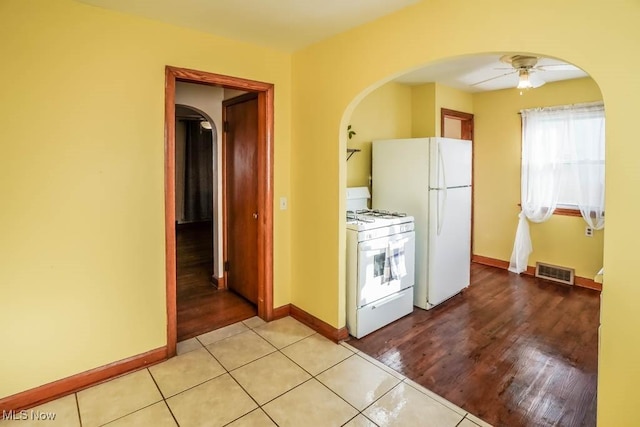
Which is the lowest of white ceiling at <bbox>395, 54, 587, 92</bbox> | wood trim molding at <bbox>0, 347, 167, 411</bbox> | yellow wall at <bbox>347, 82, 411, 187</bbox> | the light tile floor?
the light tile floor

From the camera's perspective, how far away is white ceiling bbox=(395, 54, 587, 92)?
3.46 meters

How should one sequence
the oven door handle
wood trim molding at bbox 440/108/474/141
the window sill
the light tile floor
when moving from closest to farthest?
the light tile floor → the oven door handle → the window sill → wood trim molding at bbox 440/108/474/141

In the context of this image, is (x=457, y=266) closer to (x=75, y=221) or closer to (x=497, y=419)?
(x=497, y=419)

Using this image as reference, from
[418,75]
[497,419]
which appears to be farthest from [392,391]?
[418,75]

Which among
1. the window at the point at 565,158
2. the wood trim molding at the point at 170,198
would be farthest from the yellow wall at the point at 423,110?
the wood trim molding at the point at 170,198

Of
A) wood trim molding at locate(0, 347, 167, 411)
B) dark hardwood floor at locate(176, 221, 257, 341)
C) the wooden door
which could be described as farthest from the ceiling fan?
wood trim molding at locate(0, 347, 167, 411)

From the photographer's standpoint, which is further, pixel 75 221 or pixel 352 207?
pixel 352 207

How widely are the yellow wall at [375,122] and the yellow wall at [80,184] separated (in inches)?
74.0

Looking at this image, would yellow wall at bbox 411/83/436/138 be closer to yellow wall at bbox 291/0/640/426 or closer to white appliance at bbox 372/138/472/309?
white appliance at bbox 372/138/472/309

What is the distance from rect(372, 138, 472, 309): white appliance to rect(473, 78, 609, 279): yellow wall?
4.67 ft

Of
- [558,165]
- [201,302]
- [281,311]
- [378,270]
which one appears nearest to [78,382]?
[201,302]

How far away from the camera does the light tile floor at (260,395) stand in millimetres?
1988

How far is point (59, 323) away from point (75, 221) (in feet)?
2.19

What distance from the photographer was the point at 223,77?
282 centimetres
